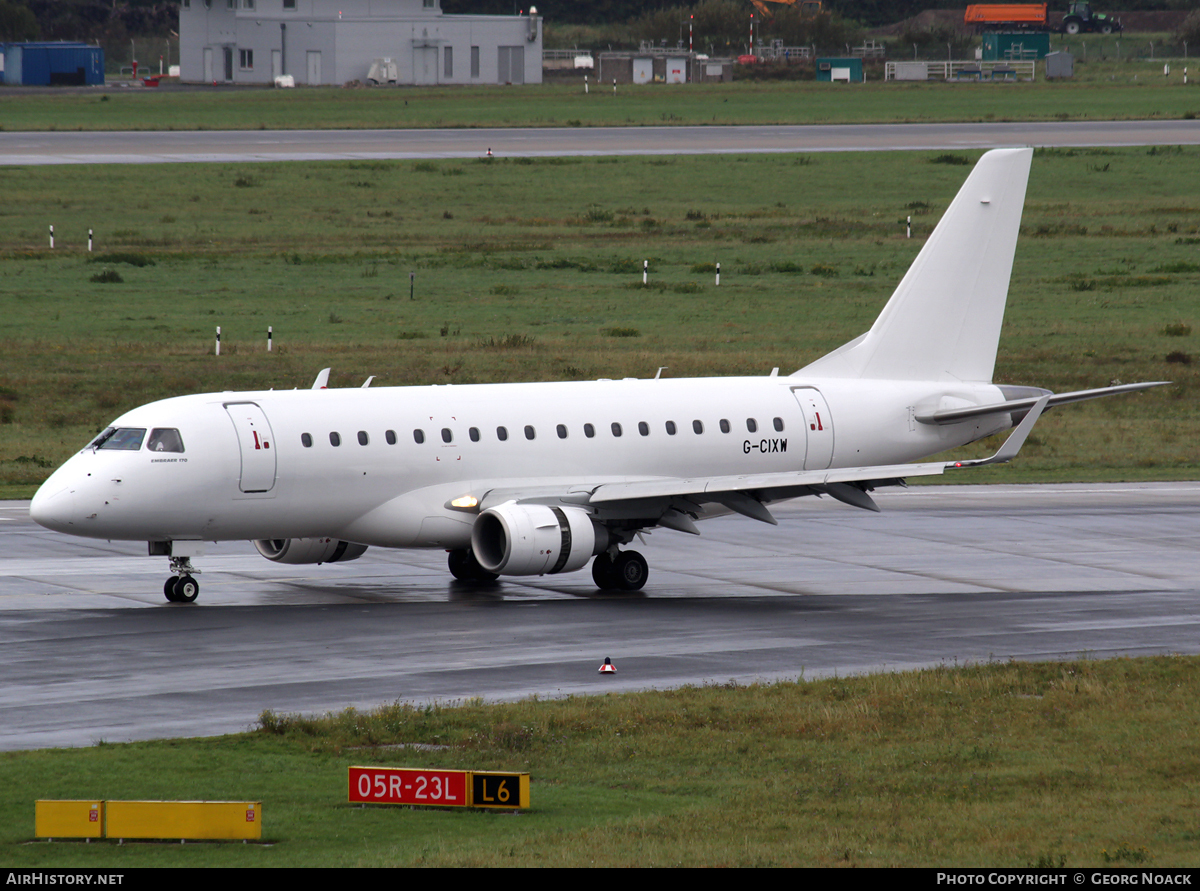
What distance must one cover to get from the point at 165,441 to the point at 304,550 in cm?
443

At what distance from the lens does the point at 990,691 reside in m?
26.8

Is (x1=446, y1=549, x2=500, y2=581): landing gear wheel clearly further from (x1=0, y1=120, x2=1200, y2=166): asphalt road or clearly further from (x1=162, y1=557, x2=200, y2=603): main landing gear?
(x1=0, y1=120, x2=1200, y2=166): asphalt road

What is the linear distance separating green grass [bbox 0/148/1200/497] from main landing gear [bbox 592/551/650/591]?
20293 mm

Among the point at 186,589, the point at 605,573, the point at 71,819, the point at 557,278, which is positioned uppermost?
the point at 557,278

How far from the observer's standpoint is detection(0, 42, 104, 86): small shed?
18438 cm

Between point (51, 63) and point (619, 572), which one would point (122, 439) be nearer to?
point (619, 572)

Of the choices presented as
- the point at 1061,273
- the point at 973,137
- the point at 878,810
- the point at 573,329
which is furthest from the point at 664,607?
the point at 973,137

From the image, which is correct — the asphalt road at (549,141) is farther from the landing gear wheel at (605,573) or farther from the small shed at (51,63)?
the landing gear wheel at (605,573)

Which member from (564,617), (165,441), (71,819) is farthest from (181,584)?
(71,819)

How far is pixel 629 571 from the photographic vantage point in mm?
38062

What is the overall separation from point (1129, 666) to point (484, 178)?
3366 inches

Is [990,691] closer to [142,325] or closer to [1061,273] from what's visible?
[142,325]

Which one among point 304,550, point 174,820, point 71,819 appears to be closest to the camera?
point 174,820

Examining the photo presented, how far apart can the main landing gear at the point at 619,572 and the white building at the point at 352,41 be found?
477 feet
